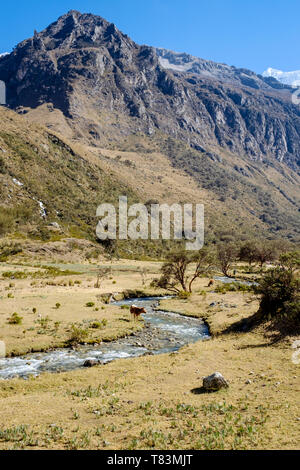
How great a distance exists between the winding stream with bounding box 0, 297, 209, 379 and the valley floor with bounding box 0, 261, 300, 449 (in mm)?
1819

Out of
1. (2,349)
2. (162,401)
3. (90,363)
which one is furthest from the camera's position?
(2,349)

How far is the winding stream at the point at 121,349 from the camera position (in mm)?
23172

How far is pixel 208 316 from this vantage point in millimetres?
40719

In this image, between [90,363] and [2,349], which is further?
[2,349]

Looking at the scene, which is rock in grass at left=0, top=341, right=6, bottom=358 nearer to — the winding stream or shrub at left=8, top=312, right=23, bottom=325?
the winding stream

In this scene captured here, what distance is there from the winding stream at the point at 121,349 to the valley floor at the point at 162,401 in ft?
5.97

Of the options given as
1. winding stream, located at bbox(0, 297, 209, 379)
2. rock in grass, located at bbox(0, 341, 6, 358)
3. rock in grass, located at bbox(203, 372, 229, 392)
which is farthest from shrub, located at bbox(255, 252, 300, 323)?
rock in grass, located at bbox(0, 341, 6, 358)

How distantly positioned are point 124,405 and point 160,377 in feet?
15.7

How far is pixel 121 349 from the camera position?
91.7 ft

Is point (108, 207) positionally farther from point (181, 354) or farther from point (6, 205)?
point (181, 354)

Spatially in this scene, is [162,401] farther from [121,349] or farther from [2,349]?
[2,349]

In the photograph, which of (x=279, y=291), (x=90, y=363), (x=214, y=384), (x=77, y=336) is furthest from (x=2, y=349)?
(x=279, y=291)

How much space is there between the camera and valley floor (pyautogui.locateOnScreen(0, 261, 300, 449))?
11.3m

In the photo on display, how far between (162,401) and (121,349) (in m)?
13.2
